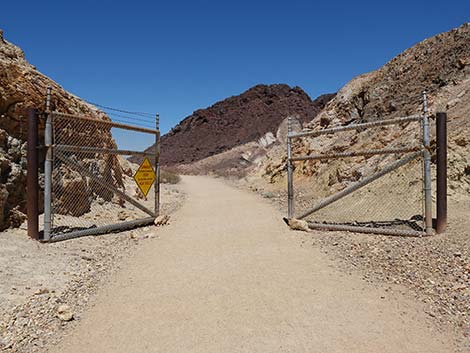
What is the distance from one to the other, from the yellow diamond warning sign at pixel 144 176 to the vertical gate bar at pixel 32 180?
263cm

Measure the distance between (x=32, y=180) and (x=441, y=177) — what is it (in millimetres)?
6730

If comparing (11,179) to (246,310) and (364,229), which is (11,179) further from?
(364,229)

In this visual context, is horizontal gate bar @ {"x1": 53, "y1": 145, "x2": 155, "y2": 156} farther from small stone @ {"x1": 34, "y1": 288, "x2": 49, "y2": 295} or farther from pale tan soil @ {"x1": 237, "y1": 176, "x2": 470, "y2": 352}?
pale tan soil @ {"x1": 237, "y1": 176, "x2": 470, "y2": 352}

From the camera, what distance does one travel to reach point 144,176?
8.68 metres

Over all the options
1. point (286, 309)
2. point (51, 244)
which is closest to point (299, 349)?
point (286, 309)

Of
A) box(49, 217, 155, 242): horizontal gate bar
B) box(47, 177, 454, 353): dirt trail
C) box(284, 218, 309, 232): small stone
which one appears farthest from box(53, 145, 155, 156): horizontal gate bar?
box(284, 218, 309, 232): small stone

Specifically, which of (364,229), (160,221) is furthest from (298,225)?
(160,221)

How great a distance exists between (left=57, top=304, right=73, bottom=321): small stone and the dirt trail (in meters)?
0.16

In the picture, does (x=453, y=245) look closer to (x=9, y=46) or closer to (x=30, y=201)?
(x=30, y=201)

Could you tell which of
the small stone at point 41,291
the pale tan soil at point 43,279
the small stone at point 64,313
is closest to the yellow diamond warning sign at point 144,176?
the pale tan soil at point 43,279

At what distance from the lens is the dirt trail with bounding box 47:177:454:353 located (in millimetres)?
3078

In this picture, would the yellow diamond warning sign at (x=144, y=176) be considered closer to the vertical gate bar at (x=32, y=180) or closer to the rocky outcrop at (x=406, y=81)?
the vertical gate bar at (x=32, y=180)

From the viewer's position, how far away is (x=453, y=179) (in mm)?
7570

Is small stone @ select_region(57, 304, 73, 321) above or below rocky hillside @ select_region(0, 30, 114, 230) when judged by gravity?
below
